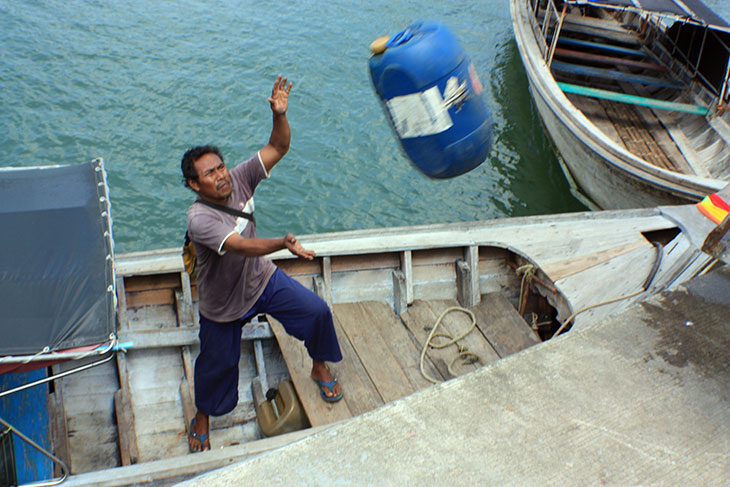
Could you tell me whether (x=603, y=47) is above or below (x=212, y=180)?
below

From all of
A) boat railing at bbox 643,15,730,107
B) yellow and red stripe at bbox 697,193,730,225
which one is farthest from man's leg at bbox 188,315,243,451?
boat railing at bbox 643,15,730,107

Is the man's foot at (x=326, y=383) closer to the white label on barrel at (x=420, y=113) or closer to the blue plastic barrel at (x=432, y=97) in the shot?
the blue plastic barrel at (x=432, y=97)

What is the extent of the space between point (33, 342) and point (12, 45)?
10094 millimetres

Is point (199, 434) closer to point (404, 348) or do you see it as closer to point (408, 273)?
point (404, 348)

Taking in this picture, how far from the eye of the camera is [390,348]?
448cm

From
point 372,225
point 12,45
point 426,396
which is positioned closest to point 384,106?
point 426,396

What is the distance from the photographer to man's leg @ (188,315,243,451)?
362 cm

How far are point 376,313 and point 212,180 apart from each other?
194cm

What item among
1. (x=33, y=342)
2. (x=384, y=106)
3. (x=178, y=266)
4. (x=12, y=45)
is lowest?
(x=12, y=45)

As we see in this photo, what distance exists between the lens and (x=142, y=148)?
929 centimetres

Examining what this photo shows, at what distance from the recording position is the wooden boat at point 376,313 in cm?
415

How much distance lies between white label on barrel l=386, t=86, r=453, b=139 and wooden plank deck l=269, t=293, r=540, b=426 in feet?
5.37

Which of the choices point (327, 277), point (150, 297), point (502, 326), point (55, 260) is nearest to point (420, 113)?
point (327, 277)

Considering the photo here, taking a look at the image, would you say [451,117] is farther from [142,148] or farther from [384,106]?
[142,148]
